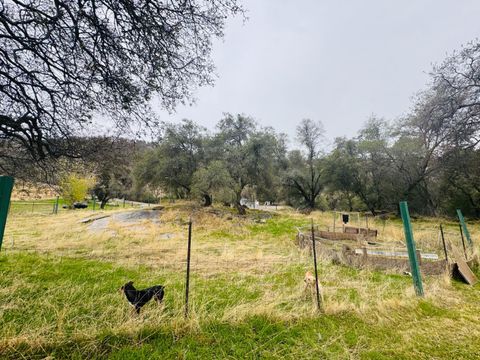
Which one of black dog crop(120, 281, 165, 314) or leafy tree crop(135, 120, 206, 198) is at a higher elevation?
leafy tree crop(135, 120, 206, 198)

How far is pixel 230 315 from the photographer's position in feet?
8.75

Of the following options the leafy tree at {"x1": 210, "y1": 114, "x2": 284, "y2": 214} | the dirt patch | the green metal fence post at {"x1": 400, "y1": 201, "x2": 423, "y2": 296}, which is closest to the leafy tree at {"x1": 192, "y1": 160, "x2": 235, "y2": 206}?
the leafy tree at {"x1": 210, "y1": 114, "x2": 284, "y2": 214}

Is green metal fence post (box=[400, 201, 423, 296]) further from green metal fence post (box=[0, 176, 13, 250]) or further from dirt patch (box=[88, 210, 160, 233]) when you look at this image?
dirt patch (box=[88, 210, 160, 233])

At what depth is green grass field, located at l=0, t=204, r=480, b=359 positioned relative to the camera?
6.88 feet

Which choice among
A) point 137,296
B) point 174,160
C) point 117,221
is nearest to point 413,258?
point 137,296

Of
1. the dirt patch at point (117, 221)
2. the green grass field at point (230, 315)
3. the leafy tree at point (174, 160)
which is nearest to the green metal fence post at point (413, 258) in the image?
the green grass field at point (230, 315)

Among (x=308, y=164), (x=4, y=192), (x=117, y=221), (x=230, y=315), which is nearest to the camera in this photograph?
(x=4, y=192)

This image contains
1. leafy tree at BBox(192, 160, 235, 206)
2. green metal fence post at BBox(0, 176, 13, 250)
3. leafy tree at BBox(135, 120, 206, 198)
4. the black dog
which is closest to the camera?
green metal fence post at BBox(0, 176, 13, 250)

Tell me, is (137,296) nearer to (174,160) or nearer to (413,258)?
(413,258)

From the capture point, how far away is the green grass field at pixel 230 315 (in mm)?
2098

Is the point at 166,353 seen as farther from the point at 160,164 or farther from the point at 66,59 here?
the point at 160,164

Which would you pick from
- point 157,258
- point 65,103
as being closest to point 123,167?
point 65,103

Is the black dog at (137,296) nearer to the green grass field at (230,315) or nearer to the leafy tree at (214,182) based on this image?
the green grass field at (230,315)

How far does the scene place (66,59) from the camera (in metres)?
3.96
